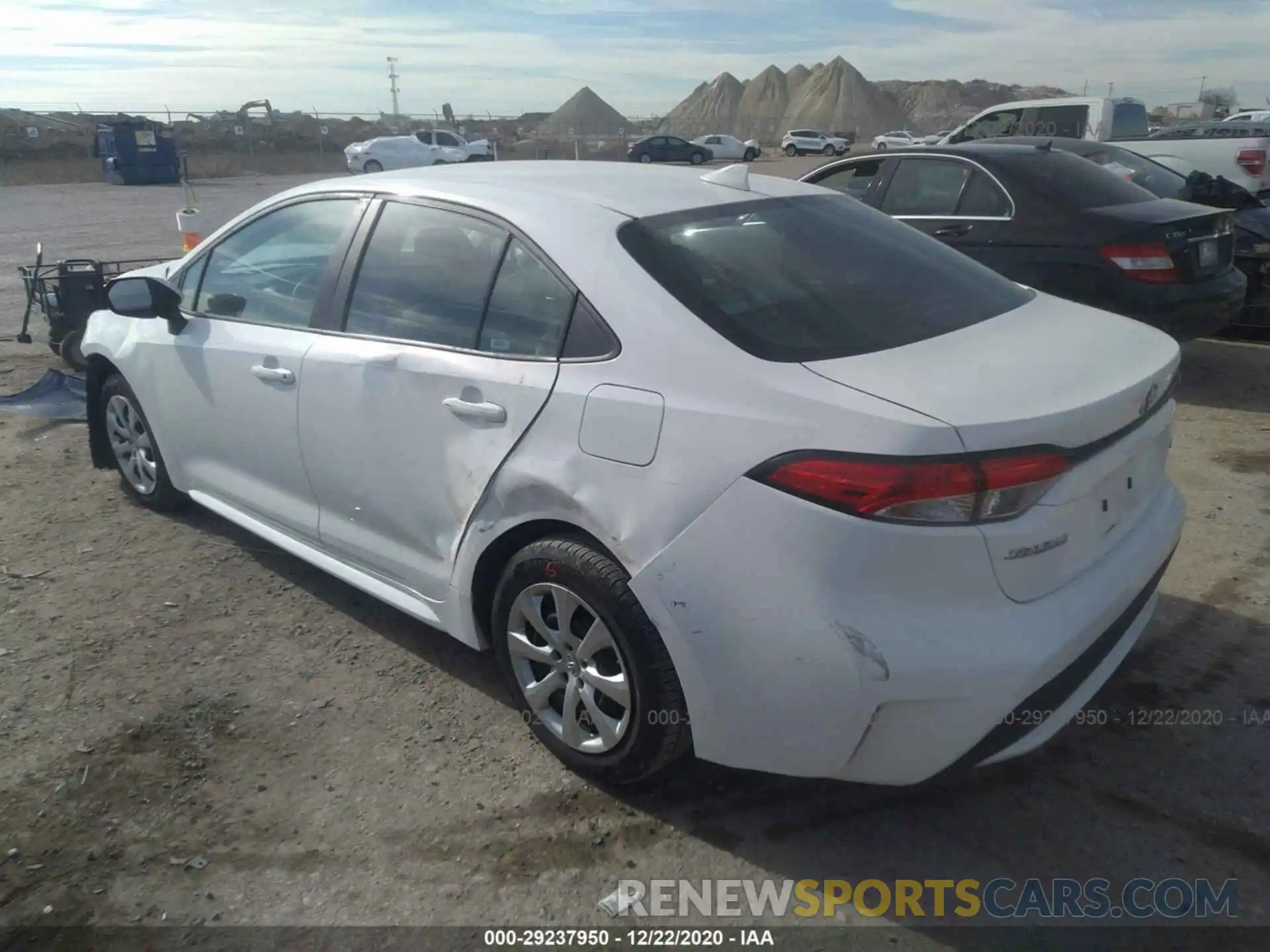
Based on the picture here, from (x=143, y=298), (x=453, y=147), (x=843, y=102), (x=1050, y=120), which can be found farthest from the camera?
(x=843, y=102)

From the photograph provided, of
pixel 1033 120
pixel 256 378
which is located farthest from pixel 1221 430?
pixel 1033 120

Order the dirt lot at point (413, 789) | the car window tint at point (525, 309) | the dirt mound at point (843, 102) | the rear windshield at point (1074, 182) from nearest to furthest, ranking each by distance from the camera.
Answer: the dirt lot at point (413, 789) → the car window tint at point (525, 309) → the rear windshield at point (1074, 182) → the dirt mound at point (843, 102)

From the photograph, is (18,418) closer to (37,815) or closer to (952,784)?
(37,815)

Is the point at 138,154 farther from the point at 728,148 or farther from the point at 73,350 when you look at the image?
the point at 73,350

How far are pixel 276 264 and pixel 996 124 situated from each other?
1485cm

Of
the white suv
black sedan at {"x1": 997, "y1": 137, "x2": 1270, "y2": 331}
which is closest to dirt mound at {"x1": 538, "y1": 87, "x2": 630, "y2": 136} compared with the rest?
the white suv

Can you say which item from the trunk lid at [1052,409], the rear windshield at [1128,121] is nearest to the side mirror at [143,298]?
the trunk lid at [1052,409]

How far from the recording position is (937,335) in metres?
2.80

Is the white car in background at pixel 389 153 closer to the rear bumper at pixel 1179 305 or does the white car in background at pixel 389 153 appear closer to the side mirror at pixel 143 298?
the rear bumper at pixel 1179 305

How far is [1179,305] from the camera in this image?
20.0ft

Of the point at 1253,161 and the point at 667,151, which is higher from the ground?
the point at 667,151

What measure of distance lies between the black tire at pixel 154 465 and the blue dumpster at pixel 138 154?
3174 centimetres

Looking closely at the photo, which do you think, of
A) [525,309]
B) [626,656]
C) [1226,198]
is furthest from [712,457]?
[1226,198]

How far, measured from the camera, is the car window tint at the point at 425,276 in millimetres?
3143
